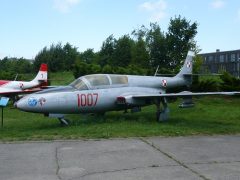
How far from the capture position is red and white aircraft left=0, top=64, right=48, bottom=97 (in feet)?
81.3

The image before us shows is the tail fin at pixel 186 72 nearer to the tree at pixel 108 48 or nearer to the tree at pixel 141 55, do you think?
the tree at pixel 141 55

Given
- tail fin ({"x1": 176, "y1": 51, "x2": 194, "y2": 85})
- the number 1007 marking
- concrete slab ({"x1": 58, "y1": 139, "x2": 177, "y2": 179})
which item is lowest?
concrete slab ({"x1": 58, "y1": 139, "x2": 177, "y2": 179})

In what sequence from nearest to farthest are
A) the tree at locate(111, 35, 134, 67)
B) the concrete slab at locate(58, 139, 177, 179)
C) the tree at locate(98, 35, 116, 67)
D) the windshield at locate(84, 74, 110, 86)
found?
1. the concrete slab at locate(58, 139, 177, 179)
2. the windshield at locate(84, 74, 110, 86)
3. the tree at locate(111, 35, 134, 67)
4. the tree at locate(98, 35, 116, 67)

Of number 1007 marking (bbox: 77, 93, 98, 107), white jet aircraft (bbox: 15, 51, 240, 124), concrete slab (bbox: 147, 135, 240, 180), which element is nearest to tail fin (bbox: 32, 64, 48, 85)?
white jet aircraft (bbox: 15, 51, 240, 124)

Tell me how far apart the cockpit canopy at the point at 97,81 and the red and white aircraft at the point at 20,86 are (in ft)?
37.4

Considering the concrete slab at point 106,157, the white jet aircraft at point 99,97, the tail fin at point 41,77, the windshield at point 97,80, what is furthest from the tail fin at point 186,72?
the tail fin at point 41,77

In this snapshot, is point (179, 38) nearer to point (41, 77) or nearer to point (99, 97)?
point (41, 77)

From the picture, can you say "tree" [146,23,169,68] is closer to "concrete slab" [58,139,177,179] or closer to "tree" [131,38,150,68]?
"tree" [131,38,150,68]

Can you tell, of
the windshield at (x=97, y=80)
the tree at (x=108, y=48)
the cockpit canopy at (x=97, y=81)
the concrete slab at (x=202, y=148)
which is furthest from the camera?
the tree at (x=108, y=48)

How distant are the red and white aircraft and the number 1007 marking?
39.6ft

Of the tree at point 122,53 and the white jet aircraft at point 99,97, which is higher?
the tree at point 122,53

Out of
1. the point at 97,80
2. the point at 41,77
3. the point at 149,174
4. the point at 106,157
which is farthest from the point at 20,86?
the point at 149,174

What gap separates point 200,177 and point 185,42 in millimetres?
43962

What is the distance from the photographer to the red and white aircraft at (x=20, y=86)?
81.3 feet
